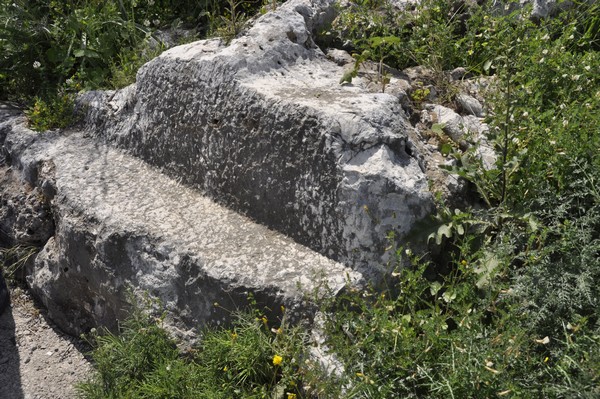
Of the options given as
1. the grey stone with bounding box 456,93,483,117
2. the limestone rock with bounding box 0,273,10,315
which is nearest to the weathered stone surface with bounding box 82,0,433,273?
the grey stone with bounding box 456,93,483,117

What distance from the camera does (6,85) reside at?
5.78 metres

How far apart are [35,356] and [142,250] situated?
116cm

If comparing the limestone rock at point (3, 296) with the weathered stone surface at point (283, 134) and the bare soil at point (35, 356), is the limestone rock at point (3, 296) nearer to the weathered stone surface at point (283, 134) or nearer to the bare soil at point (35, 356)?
the bare soil at point (35, 356)

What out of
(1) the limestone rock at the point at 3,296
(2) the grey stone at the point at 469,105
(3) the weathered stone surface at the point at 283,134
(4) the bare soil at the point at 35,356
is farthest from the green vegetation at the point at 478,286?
(1) the limestone rock at the point at 3,296

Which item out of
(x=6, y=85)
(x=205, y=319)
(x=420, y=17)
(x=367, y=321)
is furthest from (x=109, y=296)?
(x=420, y=17)

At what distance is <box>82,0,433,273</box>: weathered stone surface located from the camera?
3.66 metres

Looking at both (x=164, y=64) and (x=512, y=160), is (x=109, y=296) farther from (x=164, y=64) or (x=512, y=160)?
(x=512, y=160)

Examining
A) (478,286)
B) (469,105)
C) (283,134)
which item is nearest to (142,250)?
(283,134)

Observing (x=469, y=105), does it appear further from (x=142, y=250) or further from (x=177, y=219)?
(x=142, y=250)

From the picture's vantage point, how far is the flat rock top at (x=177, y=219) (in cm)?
378

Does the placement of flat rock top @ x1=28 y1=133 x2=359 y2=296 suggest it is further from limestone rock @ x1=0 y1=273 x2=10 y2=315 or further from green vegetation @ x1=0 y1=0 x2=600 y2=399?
limestone rock @ x1=0 y1=273 x2=10 y2=315

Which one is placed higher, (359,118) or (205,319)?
(359,118)

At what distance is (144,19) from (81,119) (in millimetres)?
1271

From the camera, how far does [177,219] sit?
4.25 metres
